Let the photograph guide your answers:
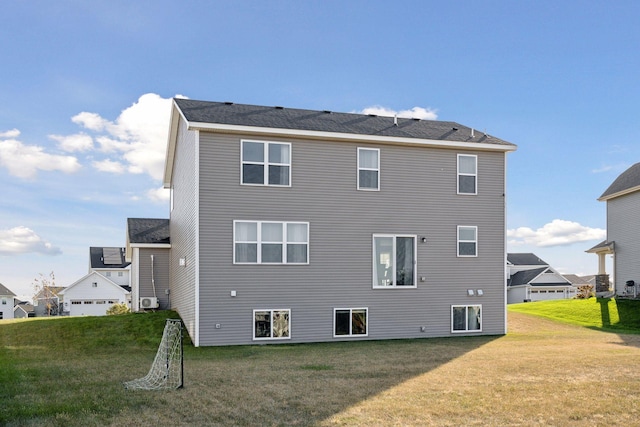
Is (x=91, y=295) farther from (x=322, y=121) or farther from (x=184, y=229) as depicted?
(x=322, y=121)

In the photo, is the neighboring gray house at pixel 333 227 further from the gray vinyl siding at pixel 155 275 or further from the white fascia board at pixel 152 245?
the gray vinyl siding at pixel 155 275

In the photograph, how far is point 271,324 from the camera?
1839 centimetres

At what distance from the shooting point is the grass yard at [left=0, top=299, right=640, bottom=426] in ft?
26.9

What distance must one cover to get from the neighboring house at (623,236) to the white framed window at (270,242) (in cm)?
1892

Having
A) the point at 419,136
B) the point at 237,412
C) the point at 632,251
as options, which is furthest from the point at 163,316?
the point at 632,251

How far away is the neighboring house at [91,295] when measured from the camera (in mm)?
54531

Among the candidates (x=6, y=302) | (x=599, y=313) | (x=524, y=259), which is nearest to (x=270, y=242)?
(x=599, y=313)

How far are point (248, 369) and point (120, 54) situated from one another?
10.6 metres

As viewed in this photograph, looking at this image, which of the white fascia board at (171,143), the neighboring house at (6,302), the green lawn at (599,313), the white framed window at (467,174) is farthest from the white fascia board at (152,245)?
the neighboring house at (6,302)

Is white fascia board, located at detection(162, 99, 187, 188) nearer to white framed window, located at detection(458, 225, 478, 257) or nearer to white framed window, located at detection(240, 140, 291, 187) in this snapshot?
white framed window, located at detection(240, 140, 291, 187)

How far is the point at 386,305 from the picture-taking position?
19.6 meters

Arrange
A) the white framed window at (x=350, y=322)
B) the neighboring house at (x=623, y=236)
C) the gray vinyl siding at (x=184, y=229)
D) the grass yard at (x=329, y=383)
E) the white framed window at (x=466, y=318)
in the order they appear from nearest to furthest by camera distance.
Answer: the grass yard at (x=329, y=383) < the gray vinyl siding at (x=184, y=229) < the white framed window at (x=350, y=322) < the white framed window at (x=466, y=318) < the neighboring house at (x=623, y=236)

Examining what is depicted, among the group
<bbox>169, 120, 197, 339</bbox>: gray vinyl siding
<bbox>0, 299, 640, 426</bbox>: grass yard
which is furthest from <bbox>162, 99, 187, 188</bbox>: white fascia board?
<bbox>0, 299, 640, 426</bbox>: grass yard

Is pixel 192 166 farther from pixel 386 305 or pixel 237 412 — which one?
pixel 237 412
